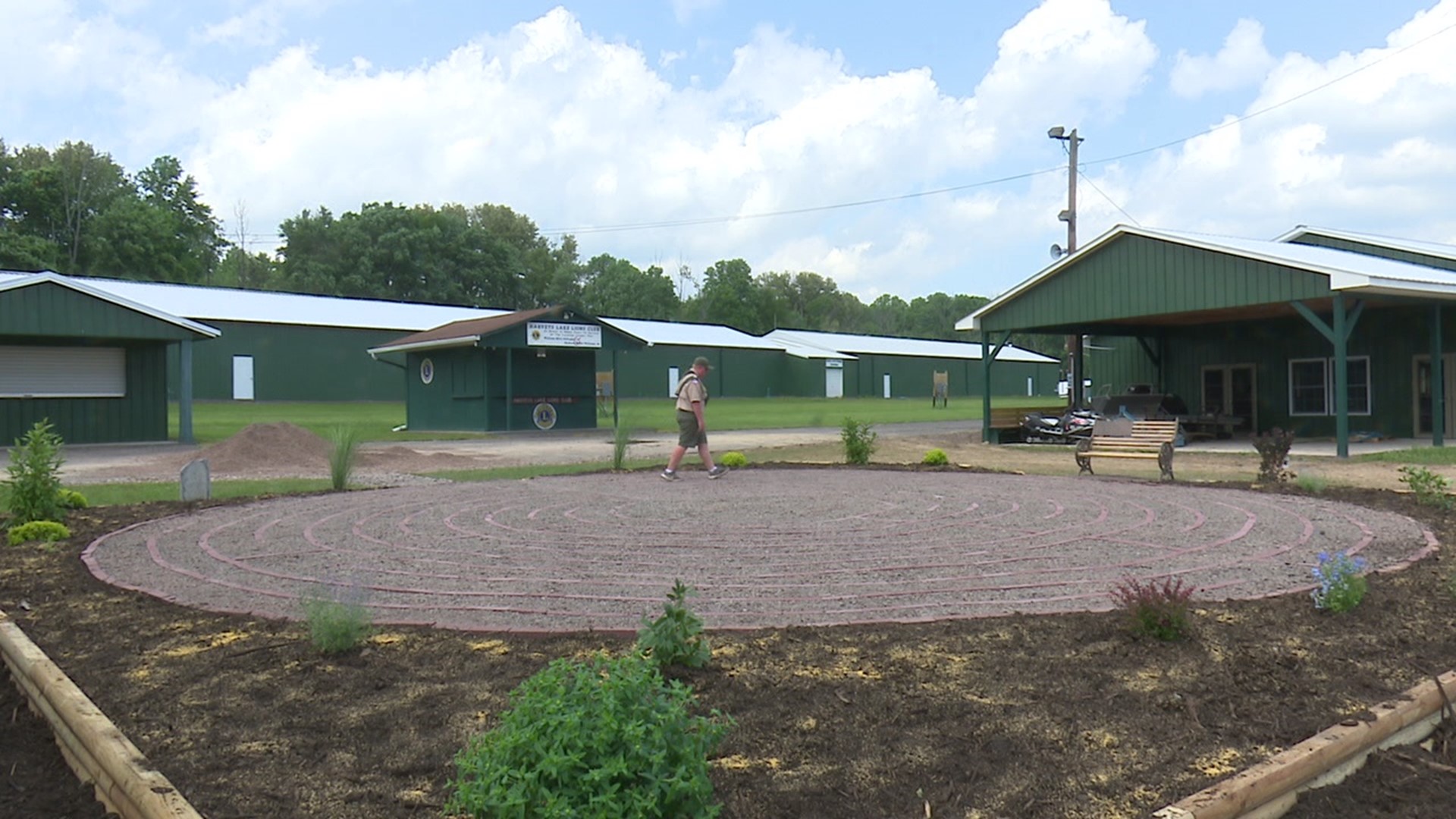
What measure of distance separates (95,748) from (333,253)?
7038cm

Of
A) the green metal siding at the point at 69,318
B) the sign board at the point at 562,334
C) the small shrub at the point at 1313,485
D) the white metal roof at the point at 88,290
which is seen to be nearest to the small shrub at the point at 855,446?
the small shrub at the point at 1313,485

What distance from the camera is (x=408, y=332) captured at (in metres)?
43.4

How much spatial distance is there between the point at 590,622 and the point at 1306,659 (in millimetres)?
3595

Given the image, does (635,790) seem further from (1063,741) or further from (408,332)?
(408,332)

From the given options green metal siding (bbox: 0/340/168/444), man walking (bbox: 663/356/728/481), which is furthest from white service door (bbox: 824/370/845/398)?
man walking (bbox: 663/356/728/481)

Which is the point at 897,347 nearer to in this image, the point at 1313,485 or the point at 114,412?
the point at 114,412

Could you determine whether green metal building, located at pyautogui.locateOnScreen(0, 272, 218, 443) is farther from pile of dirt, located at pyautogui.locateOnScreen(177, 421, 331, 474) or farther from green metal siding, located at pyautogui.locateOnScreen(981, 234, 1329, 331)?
green metal siding, located at pyautogui.locateOnScreen(981, 234, 1329, 331)

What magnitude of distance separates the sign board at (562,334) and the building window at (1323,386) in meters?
18.2

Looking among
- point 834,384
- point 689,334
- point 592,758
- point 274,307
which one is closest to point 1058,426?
point 592,758

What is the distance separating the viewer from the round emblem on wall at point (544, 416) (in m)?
30.3

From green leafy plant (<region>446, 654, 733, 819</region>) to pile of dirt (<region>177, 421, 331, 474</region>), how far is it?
53.7 feet

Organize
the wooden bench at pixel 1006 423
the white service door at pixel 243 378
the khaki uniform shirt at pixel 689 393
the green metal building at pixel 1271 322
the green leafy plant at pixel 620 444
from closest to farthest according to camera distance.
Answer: the khaki uniform shirt at pixel 689 393, the green leafy plant at pixel 620 444, the green metal building at pixel 1271 322, the wooden bench at pixel 1006 423, the white service door at pixel 243 378

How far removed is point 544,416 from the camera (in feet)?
100

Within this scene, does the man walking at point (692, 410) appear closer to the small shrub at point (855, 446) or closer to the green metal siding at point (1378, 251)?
the small shrub at point (855, 446)
